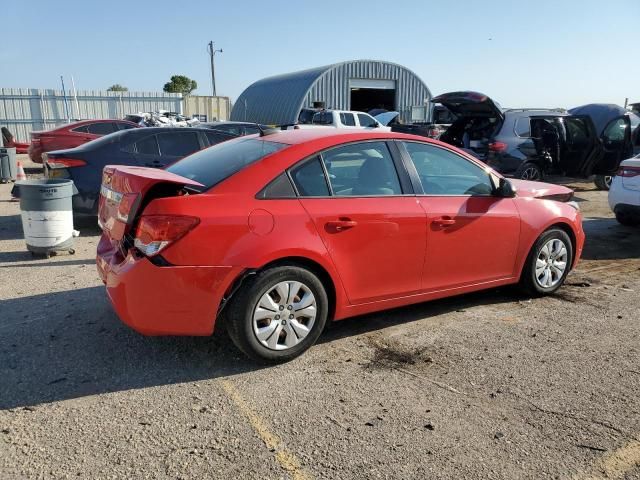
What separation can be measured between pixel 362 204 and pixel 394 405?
1439 mm

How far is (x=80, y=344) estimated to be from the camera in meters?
4.00

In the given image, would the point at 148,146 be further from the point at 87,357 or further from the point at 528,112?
the point at 528,112

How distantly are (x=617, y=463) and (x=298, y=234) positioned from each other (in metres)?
2.21

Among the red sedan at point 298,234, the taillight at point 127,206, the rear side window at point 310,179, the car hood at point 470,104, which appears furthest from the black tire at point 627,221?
the taillight at point 127,206

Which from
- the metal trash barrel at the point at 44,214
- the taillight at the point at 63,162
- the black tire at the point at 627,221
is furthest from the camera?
the black tire at the point at 627,221

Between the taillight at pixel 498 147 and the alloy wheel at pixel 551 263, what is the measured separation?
645 cm

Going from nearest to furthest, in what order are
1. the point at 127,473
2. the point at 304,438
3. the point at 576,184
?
1. the point at 127,473
2. the point at 304,438
3. the point at 576,184

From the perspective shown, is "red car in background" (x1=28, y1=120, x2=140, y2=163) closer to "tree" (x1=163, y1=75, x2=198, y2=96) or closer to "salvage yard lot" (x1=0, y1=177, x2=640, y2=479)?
"salvage yard lot" (x1=0, y1=177, x2=640, y2=479)

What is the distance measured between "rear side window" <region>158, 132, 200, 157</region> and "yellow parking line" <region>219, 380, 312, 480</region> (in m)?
5.47

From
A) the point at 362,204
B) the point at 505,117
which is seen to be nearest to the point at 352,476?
the point at 362,204

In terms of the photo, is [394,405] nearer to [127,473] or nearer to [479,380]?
[479,380]

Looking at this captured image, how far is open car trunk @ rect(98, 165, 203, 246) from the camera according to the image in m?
3.48

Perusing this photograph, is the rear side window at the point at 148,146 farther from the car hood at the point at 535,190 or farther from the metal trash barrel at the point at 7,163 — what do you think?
the metal trash barrel at the point at 7,163

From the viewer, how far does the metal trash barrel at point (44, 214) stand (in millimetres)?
6121
